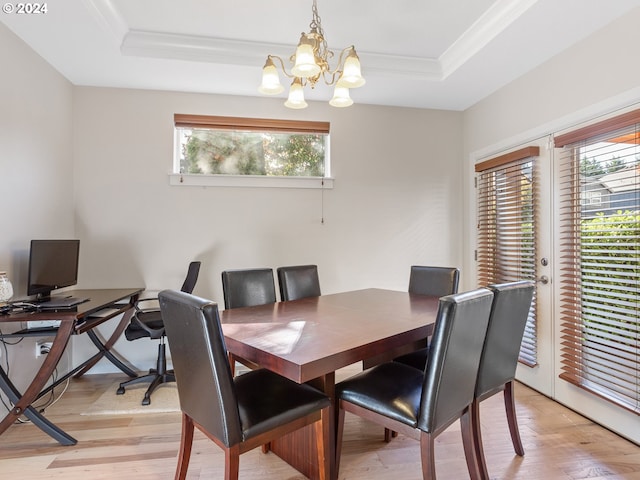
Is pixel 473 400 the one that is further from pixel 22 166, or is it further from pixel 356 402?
pixel 22 166

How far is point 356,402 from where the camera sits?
1.62 meters

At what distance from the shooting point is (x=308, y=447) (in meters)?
1.73

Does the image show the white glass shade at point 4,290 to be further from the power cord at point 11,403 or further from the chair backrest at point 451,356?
the chair backrest at point 451,356

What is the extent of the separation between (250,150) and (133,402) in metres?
2.35

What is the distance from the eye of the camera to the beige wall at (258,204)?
3113 mm

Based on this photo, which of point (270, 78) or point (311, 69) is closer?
point (311, 69)

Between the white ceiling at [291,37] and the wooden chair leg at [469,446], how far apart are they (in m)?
2.33

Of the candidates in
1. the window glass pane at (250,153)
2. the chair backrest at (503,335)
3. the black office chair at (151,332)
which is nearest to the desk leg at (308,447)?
the chair backrest at (503,335)

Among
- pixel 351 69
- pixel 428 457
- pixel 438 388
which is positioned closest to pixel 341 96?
pixel 351 69

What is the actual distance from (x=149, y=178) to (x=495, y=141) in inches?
127

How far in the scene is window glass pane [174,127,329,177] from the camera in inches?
131

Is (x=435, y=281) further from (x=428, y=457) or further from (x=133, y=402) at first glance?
(x=133, y=402)

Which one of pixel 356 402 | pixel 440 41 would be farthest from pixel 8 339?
pixel 440 41

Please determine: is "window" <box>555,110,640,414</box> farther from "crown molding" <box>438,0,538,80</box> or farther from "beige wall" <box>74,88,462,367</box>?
"beige wall" <box>74,88,462,367</box>
